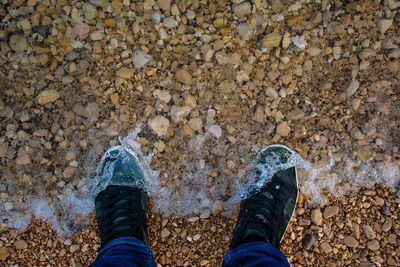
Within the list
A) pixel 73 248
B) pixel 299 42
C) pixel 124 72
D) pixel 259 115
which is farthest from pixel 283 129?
pixel 73 248

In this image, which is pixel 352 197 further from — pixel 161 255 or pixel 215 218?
pixel 161 255

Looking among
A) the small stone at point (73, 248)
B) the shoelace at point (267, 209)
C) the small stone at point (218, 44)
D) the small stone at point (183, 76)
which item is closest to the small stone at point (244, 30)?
the small stone at point (218, 44)

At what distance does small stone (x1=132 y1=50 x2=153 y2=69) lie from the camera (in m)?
1.77

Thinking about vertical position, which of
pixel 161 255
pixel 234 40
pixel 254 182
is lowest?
Answer: pixel 161 255

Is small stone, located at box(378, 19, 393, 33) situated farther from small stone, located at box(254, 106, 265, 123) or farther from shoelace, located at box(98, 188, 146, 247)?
shoelace, located at box(98, 188, 146, 247)

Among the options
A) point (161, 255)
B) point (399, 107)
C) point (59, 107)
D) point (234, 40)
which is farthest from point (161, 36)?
point (399, 107)

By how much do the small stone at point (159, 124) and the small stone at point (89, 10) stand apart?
67 centimetres

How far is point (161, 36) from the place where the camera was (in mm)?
1771

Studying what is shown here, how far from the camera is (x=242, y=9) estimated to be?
5.74ft

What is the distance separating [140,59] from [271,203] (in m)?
1.13

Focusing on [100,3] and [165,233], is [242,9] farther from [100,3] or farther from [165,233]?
[165,233]

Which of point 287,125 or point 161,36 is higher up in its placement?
point 161,36

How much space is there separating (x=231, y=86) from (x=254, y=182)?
1.92 ft

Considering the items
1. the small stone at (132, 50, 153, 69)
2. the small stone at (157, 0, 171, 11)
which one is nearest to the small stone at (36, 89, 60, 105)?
the small stone at (132, 50, 153, 69)
